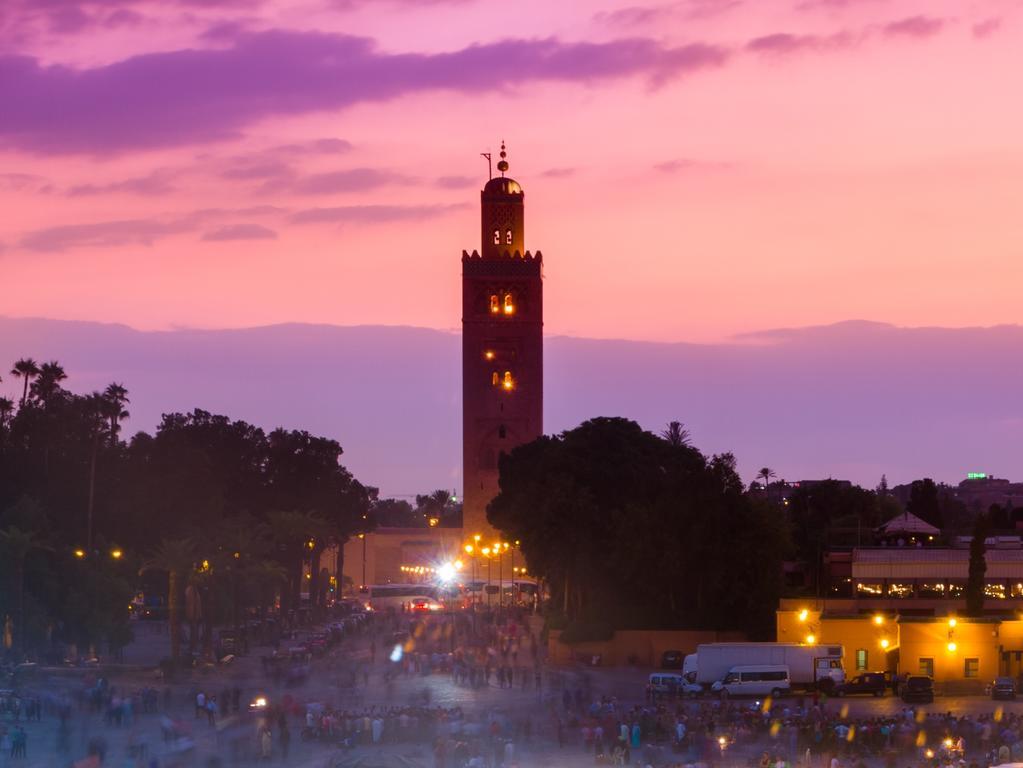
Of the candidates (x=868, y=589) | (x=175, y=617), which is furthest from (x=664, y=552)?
(x=175, y=617)

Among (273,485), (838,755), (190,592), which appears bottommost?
(838,755)

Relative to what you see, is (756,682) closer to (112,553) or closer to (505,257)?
(112,553)

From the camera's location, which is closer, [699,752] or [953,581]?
[699,752]

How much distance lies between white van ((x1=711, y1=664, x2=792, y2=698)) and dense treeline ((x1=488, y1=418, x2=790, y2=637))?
11894mm

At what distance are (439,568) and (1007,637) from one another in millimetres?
91047

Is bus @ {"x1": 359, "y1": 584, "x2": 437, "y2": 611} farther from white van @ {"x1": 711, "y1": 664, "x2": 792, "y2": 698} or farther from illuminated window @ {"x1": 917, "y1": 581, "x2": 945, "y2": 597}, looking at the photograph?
white van @ {"x1": 711, "y1": 664, "x2": 792, "y2": 698}

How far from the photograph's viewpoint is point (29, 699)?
2052 inches

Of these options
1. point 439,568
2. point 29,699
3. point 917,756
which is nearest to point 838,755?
point 917,756

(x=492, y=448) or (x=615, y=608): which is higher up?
(x=492, y=448)

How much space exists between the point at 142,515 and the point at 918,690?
43662 millimetres

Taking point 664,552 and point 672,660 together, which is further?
point 664,552

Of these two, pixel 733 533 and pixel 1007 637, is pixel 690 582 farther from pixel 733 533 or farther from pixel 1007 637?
pixel 1007 637

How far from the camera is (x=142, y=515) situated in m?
85.7

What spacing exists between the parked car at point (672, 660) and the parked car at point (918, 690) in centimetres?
1370
